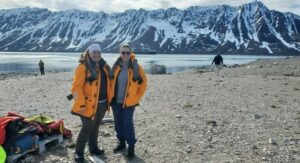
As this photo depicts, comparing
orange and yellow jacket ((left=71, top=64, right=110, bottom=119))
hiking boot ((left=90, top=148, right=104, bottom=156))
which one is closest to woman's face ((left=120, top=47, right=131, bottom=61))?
orange and yellow jacket ((left=71, top=64, right=110, bottom=119))

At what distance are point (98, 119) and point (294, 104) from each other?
11.5m

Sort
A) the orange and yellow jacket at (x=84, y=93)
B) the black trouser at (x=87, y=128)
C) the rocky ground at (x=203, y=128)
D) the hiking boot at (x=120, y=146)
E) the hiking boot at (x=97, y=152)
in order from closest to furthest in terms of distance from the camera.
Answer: the orange and yellow jacket at (x=84, y=93) < the black trouser at (x=87, y=128) < the hiking boot at (x=97, y=152) < the rocky ground at (x=203, y=128) < the hiking boot at (x=120, y=146)

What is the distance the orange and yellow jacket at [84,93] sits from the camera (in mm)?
8070

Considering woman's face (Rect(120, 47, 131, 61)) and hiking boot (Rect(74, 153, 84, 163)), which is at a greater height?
woman's face (Rect(120, 47, 131, 61))

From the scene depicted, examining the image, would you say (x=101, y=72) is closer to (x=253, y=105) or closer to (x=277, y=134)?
(x=277, y=134)

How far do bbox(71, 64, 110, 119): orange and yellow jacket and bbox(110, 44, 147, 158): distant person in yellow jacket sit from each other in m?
0.56

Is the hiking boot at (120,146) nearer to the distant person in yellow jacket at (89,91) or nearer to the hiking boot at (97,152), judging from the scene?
the hiking boot at (97,152)

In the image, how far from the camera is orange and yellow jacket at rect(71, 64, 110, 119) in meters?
8.07

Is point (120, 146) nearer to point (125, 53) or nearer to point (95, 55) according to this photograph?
point (125, 53)

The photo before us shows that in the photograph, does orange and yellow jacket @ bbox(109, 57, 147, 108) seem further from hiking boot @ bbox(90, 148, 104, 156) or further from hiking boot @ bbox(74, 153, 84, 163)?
hiking boot @ bbox(74, 153, 84, 163)

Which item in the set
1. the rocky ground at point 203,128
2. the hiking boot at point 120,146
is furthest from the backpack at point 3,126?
the hiking boot at point 120,146

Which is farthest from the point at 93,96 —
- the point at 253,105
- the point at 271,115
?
the point at 253,105

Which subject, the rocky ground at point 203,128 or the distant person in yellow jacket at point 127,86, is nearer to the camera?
the distant person in yellow jacket at point 127,86

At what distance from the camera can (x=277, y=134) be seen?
36.5 ft
